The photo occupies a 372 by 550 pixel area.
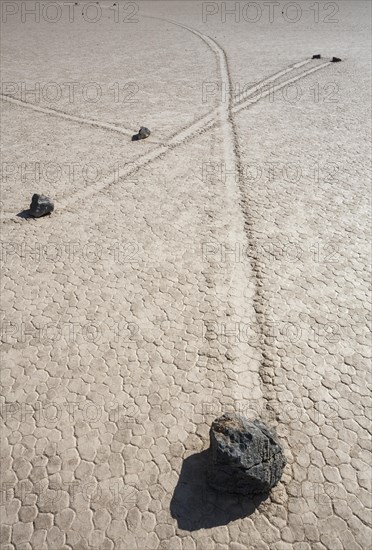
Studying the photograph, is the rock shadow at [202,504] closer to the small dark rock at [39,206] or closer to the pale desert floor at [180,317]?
the pale desert floor at [180,317]

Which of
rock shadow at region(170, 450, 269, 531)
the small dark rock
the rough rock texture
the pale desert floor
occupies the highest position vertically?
the rough rock texture

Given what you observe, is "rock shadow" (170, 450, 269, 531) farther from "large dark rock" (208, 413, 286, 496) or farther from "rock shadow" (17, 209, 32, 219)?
"rock shadow" (17, 209, 32, 219)

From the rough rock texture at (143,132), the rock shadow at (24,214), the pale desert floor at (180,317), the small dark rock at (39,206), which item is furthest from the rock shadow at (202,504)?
the rough rock texture at (143,132)

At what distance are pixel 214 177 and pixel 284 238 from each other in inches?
94.6

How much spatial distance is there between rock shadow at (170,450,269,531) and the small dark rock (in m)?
5.03

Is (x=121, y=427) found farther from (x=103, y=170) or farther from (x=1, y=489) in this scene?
(x=103, y=170)

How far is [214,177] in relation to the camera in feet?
28.9

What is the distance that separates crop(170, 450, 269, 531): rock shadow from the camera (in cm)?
373

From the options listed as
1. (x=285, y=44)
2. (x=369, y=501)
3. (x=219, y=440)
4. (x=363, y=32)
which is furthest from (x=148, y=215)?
(x=363, y=32)

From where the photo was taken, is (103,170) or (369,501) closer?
(369,501)

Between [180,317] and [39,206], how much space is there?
337cm

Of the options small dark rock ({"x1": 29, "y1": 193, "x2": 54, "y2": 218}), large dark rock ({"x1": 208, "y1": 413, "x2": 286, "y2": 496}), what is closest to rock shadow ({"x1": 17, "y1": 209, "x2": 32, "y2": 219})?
small dark rock ({"x1": 29, "y1": 193, "x2": 54, "y2": 218})

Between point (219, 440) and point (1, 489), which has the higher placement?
point (219, 440)

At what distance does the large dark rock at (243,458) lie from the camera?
376cm
